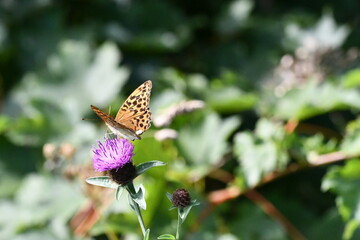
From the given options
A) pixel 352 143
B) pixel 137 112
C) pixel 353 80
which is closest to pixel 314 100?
pixel 353 80

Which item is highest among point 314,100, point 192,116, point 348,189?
point 192,116

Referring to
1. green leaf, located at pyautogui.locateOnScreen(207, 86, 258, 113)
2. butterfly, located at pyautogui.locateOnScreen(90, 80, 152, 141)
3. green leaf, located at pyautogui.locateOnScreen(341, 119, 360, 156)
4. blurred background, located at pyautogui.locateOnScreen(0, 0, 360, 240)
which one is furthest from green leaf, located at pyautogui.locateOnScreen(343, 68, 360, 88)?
butterfly, located at pyautogui.locateOnScreen(90, 80, 152, 141)

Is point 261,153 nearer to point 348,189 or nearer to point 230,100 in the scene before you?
point 348,189

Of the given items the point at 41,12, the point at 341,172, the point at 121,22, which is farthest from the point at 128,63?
the point at 341,172

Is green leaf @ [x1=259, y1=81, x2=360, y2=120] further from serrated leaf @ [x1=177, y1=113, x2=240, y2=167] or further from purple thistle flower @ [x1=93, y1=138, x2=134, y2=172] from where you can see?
purple thistle flower @ [x1=93, y1=138, x2=134, y2=172]

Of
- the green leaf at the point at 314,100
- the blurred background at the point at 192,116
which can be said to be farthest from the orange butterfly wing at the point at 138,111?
the green leaf at the point at 314,100

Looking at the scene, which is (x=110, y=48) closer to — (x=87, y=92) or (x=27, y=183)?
(x=87, y=92)
